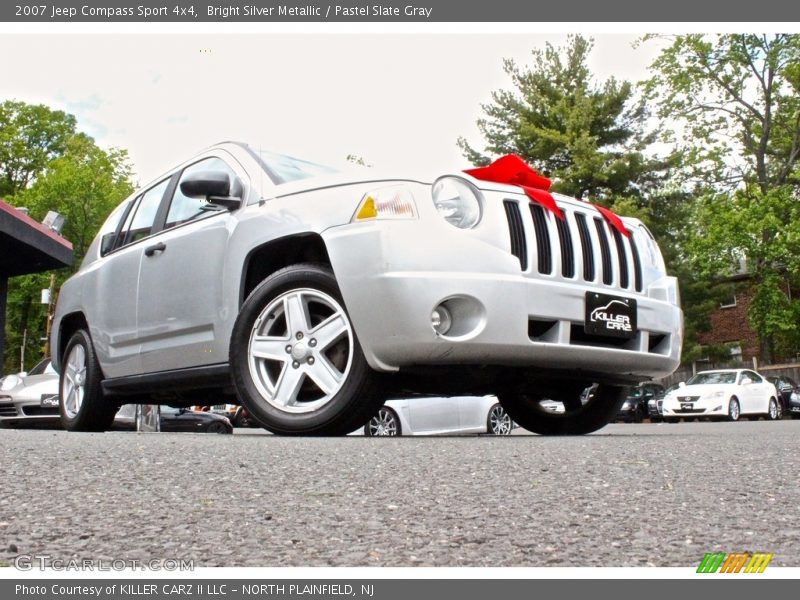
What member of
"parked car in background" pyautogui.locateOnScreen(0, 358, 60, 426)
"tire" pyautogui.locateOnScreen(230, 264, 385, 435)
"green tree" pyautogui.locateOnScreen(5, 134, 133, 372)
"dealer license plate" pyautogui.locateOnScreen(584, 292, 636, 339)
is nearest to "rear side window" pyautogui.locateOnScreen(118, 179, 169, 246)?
"tire" pyautogui.locateOnScreen(230, 264, 385, 435)

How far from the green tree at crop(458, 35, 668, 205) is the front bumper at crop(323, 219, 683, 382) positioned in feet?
82.0

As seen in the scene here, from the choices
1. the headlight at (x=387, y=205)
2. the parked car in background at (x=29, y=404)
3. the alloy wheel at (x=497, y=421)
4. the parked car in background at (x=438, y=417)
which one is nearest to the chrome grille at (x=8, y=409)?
the parked car in background at (x=29, y=404)

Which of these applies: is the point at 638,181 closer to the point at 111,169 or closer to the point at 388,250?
the point at 111,169

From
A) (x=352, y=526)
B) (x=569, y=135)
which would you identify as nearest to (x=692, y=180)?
(x=569, y=135)

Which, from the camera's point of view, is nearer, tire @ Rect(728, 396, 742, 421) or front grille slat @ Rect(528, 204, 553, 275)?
front grille slat @ Rect(528, 204, 553, 275)

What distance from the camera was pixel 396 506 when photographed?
104 inches

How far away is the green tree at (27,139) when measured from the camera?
2848cm

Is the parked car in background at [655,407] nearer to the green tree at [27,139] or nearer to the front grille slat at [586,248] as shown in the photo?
the green tree at [27,139]

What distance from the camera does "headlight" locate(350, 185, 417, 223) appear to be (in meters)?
4.71

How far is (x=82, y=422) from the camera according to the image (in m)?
6.87

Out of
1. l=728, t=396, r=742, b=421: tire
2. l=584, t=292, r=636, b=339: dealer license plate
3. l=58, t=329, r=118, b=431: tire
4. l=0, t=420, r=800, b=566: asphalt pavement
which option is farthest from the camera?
l=728, t=396, r=742, b=421: tire

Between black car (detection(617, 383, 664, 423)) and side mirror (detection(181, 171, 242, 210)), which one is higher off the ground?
side mirror (detection(181, 171, 242, 210))

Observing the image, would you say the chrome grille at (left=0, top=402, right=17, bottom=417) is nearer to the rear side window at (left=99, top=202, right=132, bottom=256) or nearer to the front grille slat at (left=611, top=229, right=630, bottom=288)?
the rear side window at (left=99, top=202, right=132, bottom=256)

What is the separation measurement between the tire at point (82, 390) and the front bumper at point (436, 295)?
2771 mm
